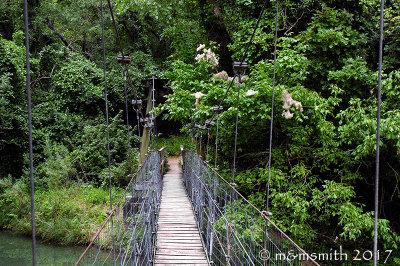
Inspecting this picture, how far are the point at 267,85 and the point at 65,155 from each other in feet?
17.2

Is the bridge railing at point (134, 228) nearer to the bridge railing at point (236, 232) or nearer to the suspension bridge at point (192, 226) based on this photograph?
the suspension bridge at point (192, 226)

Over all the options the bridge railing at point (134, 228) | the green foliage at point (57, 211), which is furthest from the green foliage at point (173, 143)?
the bridge railing at point (134, 228)

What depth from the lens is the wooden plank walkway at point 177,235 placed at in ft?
10.3

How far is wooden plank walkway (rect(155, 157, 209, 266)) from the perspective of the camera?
314cm

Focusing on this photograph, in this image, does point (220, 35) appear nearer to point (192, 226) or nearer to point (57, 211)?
point (192, 226)

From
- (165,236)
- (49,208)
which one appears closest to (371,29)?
(165,236)

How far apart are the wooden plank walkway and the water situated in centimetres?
186

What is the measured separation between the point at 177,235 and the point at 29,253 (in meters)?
3.29

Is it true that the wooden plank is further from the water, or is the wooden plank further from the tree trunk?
the tree trunk

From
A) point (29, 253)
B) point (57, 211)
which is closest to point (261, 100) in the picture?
point (57, 211)

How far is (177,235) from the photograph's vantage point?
372 centimetres

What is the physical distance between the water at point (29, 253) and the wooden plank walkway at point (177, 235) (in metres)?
1.86

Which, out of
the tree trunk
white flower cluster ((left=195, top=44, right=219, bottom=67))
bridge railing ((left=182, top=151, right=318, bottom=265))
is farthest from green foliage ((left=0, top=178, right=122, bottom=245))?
the tree trunk

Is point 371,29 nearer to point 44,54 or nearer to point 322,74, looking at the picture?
point 322,74
